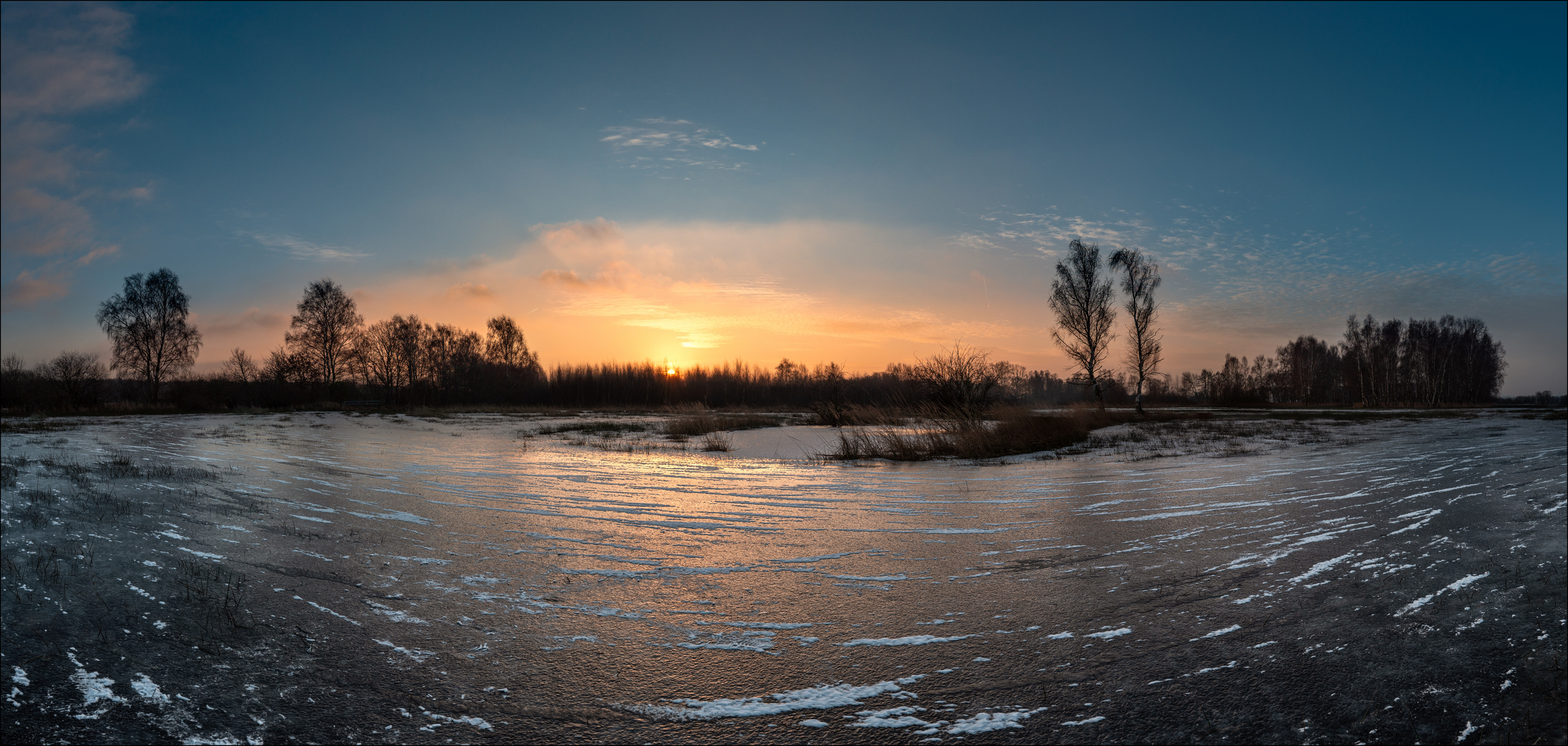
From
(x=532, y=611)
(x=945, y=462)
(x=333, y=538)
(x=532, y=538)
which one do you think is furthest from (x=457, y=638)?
(x=945, y=462)

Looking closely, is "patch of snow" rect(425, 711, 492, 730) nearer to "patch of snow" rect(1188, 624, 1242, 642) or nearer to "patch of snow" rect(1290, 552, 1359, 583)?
"patch of snow" rect(1188, 624, 1242, 642)

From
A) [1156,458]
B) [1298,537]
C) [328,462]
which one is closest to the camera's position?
[1298,537]

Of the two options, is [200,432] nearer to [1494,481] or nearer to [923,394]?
[923,394]

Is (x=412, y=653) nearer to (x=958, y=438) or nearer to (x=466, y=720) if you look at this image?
(x=466, y=720)

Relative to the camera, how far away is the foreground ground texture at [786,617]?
190 centimetres

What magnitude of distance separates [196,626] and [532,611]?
4.43 feet

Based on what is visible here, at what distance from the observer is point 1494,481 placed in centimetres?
714

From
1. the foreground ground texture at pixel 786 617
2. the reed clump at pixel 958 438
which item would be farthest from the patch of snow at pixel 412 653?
the reed clump at pixel 958 438

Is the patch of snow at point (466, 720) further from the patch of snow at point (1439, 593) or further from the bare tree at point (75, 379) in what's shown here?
the bare tree at point (75, 379)

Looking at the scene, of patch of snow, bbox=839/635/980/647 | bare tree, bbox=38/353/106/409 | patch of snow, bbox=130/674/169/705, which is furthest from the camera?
bare tree, bbox=38/353/106/409

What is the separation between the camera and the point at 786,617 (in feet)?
9.17

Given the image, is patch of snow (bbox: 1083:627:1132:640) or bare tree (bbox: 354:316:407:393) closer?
patch of snow (bbox: 1083:627:1132:640)

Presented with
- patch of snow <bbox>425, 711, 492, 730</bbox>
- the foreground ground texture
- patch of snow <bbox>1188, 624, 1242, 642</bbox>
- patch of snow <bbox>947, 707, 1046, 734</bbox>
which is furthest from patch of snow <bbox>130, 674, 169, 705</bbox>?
patch of snow <bbox>1188, 624, 1242, 642</bbox>

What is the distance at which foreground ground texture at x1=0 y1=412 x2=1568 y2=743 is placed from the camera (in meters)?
1.90
